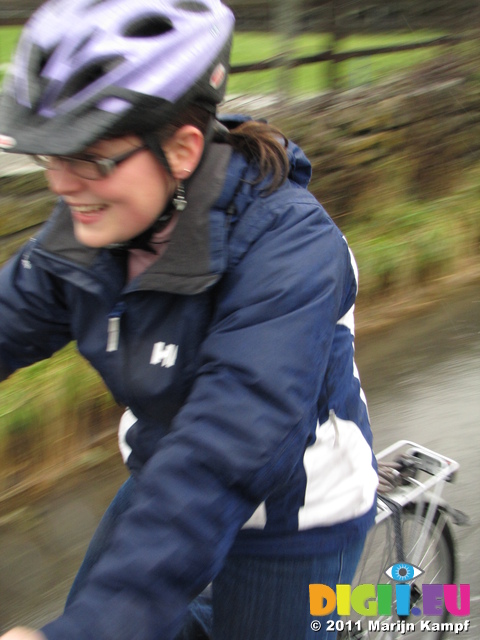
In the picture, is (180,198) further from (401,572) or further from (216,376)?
(401,572)

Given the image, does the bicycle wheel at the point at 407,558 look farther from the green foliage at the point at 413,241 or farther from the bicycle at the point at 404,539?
the green foliage at the point at 413,241

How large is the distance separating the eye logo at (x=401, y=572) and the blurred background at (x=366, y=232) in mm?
645

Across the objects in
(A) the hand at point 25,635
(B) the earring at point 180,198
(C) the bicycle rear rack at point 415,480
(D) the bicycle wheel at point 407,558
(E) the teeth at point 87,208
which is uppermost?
(E) the teeth at point 87,208

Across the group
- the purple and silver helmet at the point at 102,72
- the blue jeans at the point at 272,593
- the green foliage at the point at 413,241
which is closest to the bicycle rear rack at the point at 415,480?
the blue jeans at the point at 272,593

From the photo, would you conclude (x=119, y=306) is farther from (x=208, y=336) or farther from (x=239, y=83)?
(x=239, y=83)

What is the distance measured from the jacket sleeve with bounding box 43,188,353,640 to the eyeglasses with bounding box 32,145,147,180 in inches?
11.4

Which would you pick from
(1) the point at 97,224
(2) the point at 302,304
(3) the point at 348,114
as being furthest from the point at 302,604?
(3) the point at 348,114

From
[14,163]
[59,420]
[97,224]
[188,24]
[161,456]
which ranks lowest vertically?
[59,420]

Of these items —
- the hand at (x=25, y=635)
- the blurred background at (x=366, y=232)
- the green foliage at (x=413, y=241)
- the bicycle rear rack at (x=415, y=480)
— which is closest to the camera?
the hand at (x=25, y=635)

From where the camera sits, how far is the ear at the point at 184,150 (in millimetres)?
1361

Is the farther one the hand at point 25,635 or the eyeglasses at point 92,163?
the eyeglasses at point 92,163

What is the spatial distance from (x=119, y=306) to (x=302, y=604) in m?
0.73

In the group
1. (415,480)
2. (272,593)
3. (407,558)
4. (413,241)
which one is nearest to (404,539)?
(407,558)

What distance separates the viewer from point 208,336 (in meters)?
1.29
